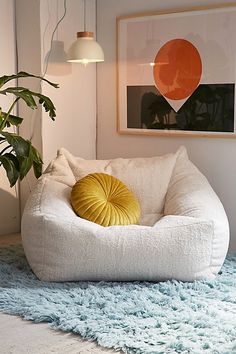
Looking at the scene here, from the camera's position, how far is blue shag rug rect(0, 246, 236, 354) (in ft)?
8.21

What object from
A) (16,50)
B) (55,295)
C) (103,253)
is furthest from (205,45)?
(55,295)

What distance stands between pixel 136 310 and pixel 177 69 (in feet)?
6.26

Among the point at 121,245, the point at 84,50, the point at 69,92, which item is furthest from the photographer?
the point at 69,92

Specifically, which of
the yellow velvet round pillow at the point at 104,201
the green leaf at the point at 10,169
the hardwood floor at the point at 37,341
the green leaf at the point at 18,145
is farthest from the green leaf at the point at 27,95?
the hardwood floor at the point at 37,341

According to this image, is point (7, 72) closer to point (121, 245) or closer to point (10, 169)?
point (10, 169)

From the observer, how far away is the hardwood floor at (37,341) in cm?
246

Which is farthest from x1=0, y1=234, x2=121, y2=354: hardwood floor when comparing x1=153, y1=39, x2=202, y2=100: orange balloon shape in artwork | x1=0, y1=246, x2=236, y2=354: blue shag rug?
x1=153, y1=39, x2=202, y2=100: orange balloon shape in artwork

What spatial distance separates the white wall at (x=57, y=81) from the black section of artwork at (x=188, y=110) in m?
0.36

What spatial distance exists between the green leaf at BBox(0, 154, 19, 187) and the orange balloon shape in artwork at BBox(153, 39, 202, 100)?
1.24 meters

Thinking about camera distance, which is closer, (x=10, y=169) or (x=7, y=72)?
(x=10, y=169)

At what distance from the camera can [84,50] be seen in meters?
4.11

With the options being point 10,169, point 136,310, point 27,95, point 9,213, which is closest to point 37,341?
point 136,310

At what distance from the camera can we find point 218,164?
4.11m

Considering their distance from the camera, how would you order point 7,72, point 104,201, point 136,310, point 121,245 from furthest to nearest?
point 7,72
point 104,201
point 121,245
point 136,310
